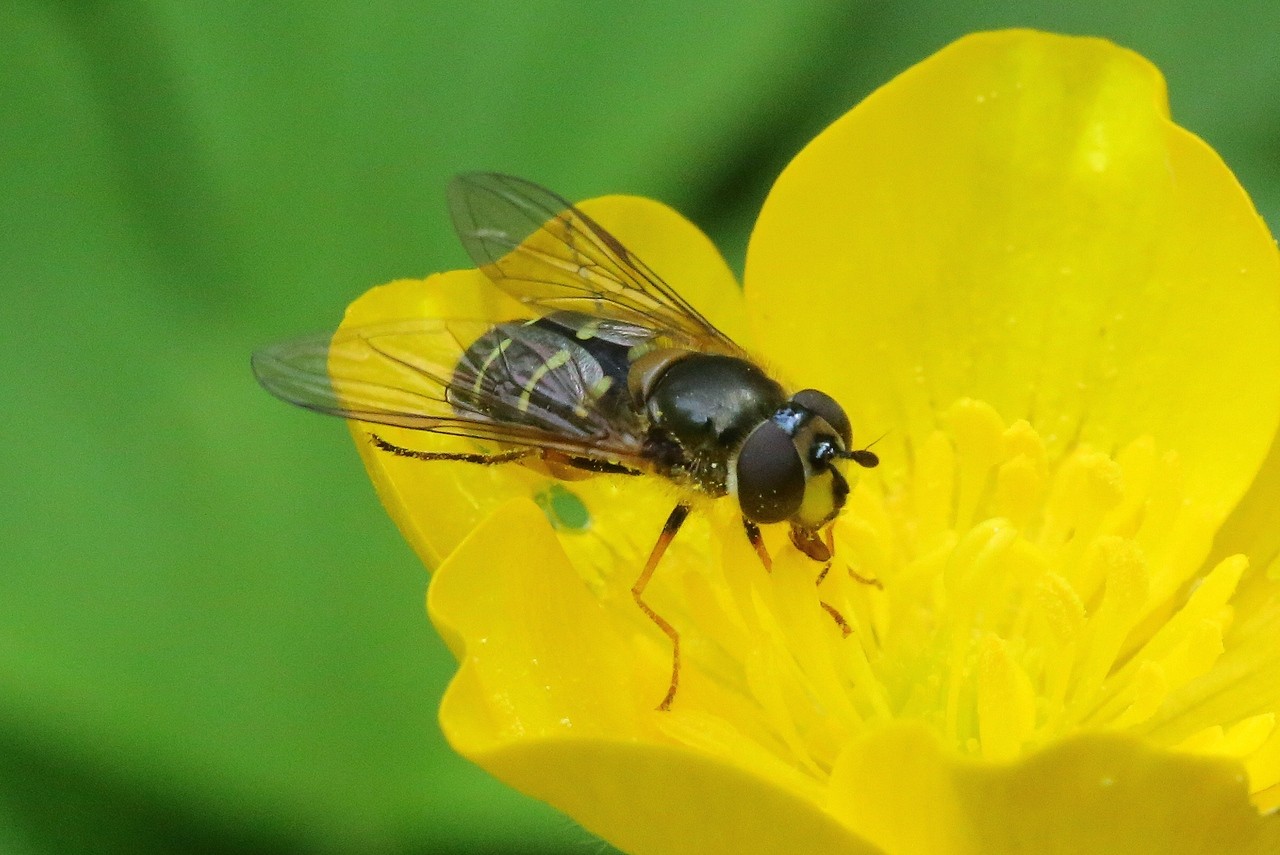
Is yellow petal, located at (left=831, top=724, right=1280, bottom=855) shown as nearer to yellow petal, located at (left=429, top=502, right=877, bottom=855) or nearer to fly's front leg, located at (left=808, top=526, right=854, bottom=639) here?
yellow petal, located at (left=429, top=502, right=877, bottom=855)

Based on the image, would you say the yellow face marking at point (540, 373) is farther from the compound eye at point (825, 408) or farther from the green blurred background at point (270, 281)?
the green blurred background at point (270, 281)

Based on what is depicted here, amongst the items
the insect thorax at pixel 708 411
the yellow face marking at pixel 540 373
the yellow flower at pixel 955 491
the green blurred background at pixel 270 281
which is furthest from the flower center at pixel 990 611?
the green blurred background at pixel 270 281

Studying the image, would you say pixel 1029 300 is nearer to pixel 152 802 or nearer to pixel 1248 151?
pixel 1248 151

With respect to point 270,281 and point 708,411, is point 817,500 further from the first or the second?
point 270,281

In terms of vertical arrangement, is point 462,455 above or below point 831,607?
above

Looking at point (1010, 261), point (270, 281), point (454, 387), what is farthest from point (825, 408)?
point (270, 281)

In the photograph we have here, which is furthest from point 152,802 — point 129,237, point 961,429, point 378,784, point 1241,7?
point 1241,7

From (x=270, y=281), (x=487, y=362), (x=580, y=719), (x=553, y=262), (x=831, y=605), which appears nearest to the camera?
(x=580, y=719)
